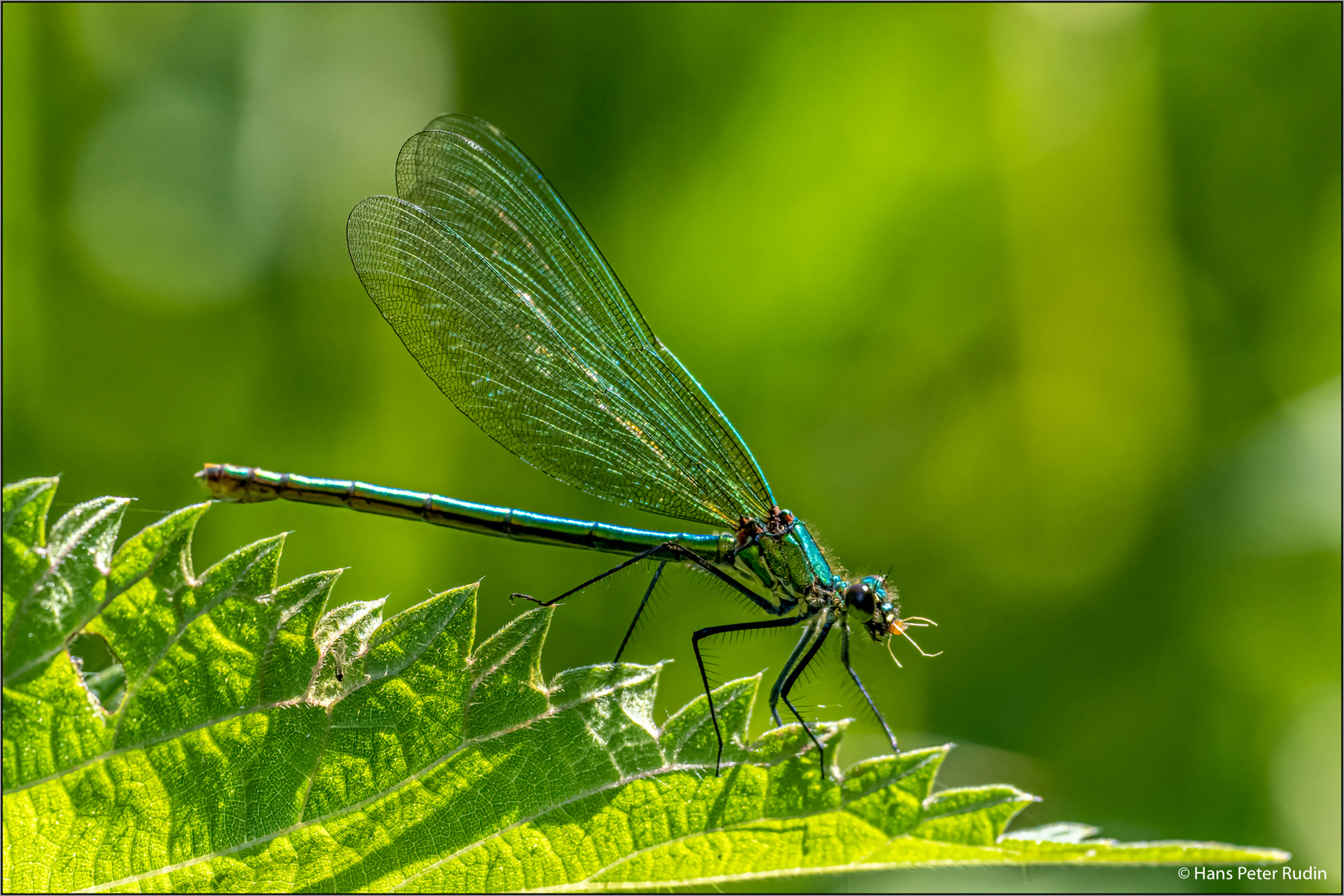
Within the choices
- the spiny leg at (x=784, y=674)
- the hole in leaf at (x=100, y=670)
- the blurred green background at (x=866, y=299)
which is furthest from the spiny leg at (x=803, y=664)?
the hole in leaf at (x=100, y=670)

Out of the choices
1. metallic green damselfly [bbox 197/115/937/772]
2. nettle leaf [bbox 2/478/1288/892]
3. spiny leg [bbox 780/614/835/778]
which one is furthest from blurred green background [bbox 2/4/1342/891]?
nettle leaf [bbox 2/478/1288/892]

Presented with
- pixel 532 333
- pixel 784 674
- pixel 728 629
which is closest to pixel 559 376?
pixel 532 333

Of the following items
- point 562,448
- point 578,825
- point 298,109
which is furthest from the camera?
point 298,109

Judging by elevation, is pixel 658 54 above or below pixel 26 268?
above

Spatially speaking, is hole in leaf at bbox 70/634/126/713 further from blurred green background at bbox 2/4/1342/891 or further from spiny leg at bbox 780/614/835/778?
blurred green background at bbox 2/4/1342/891

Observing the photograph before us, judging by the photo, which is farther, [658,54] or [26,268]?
[658,54]

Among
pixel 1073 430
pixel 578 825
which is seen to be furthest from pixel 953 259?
pixel 578 825

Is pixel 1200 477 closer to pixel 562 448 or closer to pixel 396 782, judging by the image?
pixel 562 448
